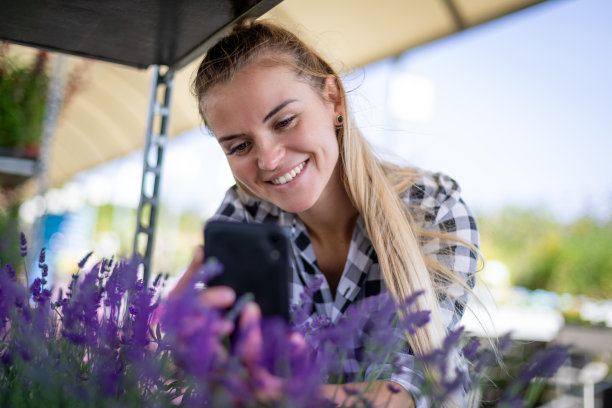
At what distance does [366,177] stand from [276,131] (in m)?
0.41

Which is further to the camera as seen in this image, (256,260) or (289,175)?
(289,175)

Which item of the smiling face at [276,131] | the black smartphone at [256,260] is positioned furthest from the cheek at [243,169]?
the black smartphone at [256,260]

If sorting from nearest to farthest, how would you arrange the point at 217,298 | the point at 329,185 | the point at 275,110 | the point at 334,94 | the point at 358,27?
1. the point at 217,298
2. the point at 275,110
3. the point at 334,94
4. the point at 329,185
5. the point at 358,27

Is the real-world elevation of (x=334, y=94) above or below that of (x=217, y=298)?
above

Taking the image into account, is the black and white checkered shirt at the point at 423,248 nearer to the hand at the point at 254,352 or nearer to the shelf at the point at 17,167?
the hand at the point at 254,352

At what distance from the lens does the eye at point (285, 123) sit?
1396 mm

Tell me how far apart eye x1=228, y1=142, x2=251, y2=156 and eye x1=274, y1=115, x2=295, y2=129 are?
11cm

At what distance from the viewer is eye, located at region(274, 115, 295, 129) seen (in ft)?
4.58

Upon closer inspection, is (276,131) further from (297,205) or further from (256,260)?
(256,260)

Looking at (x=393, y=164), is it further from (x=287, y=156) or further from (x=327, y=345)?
(x=327, y=345)

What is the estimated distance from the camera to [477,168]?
2023 centimetres

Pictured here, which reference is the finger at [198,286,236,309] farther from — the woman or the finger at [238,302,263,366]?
the woman

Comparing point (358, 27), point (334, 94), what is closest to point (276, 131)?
point (334, 94)

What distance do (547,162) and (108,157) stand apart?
15043 millimetres
